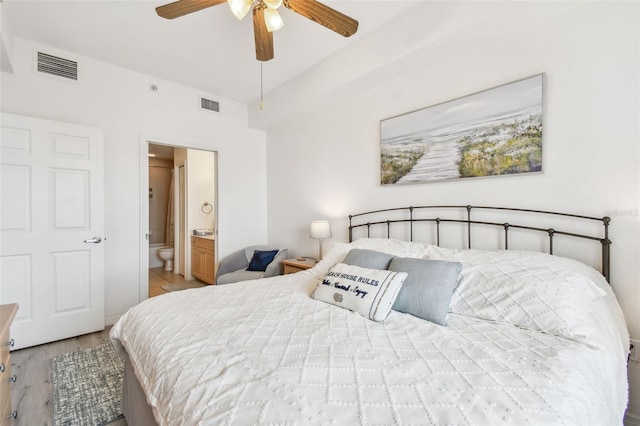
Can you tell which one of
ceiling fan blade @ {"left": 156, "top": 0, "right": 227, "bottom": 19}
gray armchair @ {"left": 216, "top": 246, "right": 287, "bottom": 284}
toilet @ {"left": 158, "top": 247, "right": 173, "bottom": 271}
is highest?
ceiling fan blade @ {"left": 156, "top": 0, "right": 227, "bottom": 19}

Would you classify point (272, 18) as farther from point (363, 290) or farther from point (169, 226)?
point (169, 226)

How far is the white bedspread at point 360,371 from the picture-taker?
2.51 ft

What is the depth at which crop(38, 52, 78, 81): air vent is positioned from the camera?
2.66 meters

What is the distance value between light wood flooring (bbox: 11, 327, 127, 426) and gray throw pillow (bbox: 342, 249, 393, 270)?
169cm

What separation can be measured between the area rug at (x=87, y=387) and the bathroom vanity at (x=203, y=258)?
1.78 m

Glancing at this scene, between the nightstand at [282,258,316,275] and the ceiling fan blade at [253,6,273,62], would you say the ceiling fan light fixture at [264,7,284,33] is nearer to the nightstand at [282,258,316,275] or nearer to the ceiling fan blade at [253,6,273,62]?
the ceiling fan blade at [253,6,273,62]

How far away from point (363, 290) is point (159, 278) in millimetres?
4735

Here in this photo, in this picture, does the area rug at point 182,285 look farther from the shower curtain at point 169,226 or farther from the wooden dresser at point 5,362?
the wooden dresser at point 5,362

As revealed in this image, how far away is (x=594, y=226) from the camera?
1.65 m

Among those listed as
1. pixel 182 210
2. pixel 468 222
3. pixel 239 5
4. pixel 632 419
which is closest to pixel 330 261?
pixel 468 222

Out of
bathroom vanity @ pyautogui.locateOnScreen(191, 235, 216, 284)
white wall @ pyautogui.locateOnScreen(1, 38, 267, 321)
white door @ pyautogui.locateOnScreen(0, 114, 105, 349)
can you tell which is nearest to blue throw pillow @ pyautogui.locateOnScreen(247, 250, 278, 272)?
white wall @ pyautogui.locateOnScreen(1, 38, 267, 321)

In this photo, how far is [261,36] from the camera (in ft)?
6.09

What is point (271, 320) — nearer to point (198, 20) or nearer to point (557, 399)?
point (557, 399)

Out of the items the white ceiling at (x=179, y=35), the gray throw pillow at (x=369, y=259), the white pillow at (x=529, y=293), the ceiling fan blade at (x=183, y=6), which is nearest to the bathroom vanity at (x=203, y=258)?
the white ceiling at (x=179, y=35)
